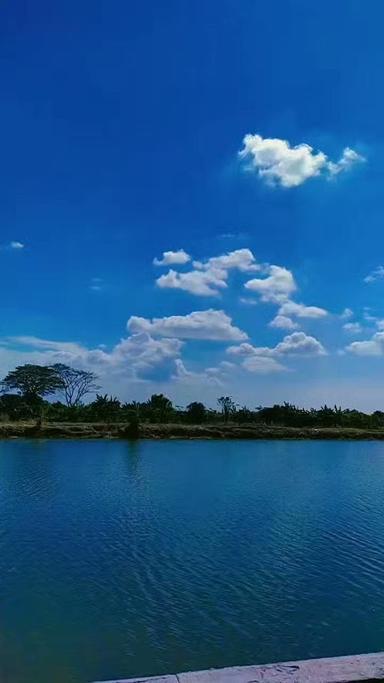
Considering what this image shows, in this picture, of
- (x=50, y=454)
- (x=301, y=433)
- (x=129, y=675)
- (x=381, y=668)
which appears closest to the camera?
(x=381, y=668)

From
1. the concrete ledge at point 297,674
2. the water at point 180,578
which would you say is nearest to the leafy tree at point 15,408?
the water at point 180,578

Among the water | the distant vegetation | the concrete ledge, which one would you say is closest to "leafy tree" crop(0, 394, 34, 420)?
the distant vegetation

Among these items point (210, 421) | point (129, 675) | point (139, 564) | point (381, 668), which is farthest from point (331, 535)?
point (210, 421)

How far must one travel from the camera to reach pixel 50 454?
1704 inches

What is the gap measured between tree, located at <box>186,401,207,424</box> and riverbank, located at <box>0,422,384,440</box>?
28.4ft

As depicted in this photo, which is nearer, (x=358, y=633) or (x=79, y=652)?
(x=79, y=652)

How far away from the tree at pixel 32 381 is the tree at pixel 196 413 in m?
22.0

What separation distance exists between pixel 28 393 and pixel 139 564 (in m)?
75.6

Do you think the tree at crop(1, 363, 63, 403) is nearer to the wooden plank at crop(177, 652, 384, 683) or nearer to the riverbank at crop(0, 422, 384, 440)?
the riverbank at crop(0, 422, 384, 440)

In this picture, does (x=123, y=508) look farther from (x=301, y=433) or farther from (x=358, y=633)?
(x=301, y=433)

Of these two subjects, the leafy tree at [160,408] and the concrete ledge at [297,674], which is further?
the leafy tree at [160,408]

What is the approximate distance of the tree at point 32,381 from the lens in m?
83.7

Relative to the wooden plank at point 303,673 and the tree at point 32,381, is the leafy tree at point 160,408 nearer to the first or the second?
the tree at point 32,381

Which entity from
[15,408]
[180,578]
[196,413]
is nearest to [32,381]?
[15,408]
